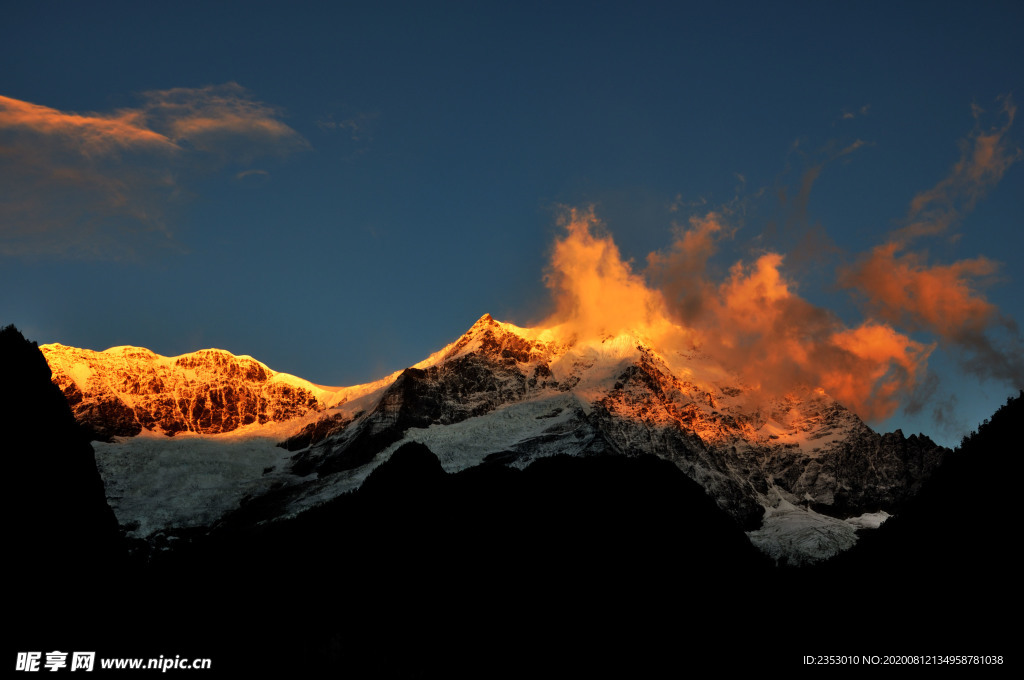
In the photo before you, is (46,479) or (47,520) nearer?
(47,520)

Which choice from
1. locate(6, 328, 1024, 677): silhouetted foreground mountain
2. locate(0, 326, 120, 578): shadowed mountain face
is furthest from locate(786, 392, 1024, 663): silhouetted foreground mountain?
locate(0, 326, 120, 578): shadowed mountain face

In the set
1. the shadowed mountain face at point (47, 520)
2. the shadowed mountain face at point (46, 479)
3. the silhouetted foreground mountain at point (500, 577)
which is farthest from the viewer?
the silhouetted foreground mountain at point (500, 577)

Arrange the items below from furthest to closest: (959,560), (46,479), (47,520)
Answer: (959,560)
(46,479)
(47,520)

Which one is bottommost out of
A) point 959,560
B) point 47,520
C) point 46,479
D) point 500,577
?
point 959,560

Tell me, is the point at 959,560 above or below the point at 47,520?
below

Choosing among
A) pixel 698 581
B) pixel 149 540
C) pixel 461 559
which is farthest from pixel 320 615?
pixel 149 540

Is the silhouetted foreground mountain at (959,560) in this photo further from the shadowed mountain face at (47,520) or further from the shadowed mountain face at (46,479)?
the shadowed mountain face at (46,479)

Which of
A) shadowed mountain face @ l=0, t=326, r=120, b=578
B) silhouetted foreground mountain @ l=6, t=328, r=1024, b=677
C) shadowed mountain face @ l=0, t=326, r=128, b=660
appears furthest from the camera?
silhouetted foreground mountain @ l=6, t=328, r=1024, b=677

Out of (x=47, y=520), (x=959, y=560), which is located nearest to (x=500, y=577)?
(x=959, y=560)

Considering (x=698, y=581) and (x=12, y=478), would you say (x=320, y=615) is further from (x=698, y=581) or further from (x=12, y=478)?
(x=698, y=581)

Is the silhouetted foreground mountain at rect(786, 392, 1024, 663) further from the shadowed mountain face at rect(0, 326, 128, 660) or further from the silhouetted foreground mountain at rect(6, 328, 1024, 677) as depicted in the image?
the shadowed mountain face at rect(0, 326, 128, 660)

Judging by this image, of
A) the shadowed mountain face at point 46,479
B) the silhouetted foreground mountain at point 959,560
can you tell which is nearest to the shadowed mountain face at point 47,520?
the shadowed mountain face at point 46,479

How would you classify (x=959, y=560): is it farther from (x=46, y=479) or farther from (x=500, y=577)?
(x=46, y=479)

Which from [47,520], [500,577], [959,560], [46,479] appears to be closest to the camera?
[47,520]
